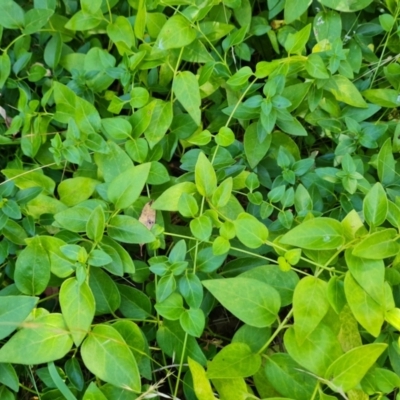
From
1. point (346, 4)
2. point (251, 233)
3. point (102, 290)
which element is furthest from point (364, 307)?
point (346, 4)

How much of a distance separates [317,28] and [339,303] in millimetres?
799

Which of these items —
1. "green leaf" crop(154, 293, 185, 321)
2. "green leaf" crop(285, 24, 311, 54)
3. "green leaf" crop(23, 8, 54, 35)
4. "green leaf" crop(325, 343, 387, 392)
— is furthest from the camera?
"green leaf" crop(23, 8, 54, 35)

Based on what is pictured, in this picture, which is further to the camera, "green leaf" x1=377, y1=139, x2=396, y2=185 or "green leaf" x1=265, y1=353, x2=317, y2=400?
"green leaf" x1=377, y1=139, x2=396, y2=185

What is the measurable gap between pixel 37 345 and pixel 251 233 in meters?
0.54

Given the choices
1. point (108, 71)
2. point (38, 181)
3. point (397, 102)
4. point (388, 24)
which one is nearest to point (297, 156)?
point (397, 102)

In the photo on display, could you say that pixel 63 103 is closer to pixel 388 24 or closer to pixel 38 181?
pixel 38 181

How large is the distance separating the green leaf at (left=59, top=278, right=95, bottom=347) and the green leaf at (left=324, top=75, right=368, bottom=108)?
33.3 inches

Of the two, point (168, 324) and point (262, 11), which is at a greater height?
point (262, 11)

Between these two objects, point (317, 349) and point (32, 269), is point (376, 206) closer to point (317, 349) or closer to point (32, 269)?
point (317, 349)

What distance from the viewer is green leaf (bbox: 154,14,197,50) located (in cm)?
136

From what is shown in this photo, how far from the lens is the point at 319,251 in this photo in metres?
1.26

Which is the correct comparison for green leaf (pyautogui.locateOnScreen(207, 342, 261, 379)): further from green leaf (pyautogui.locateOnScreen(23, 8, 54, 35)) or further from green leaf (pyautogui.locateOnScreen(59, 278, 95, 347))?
green leaf (pyautogui.locateOnScreen(23, 8, 54, 35))

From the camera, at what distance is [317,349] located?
1.18 meters

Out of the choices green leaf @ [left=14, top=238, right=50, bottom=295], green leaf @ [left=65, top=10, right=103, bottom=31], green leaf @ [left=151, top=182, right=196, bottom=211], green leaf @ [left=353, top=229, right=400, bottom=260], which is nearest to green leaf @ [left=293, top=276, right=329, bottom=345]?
green leaf @ [left=353, top=229, right=400, bottom=260]
